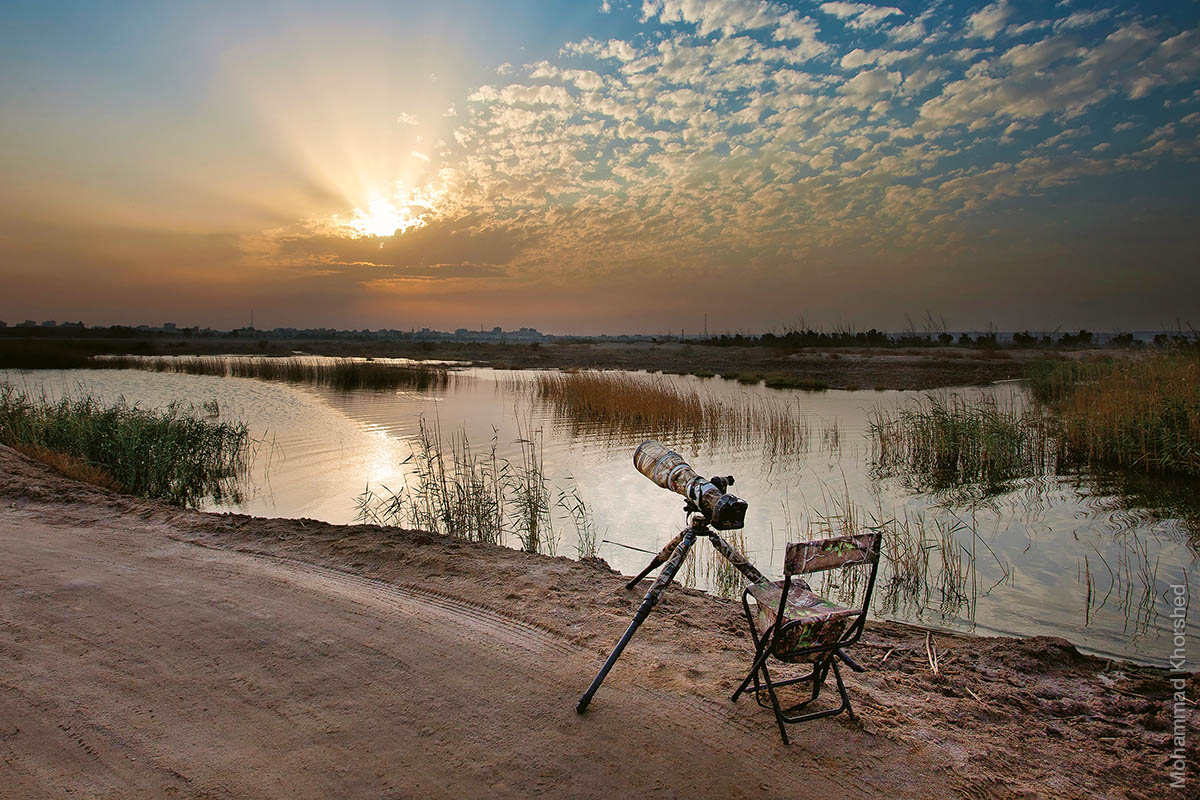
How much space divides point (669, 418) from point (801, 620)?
13.8 m

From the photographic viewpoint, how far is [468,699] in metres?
3.15

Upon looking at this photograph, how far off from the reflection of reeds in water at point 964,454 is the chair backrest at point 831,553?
8.47 m

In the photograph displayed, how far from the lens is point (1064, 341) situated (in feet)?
146

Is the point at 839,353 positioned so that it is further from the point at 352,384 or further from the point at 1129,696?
the point at 1129,696

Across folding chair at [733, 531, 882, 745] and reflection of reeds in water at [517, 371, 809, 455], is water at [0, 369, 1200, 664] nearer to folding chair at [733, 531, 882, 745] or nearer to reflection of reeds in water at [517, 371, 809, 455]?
reflection of reeds in water at [517, 371, 809, 455]

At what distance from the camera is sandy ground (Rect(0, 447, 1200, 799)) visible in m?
2.64

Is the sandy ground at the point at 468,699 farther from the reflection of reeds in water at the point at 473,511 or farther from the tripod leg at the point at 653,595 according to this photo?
the reflection of reeds in water at the point at 473,511

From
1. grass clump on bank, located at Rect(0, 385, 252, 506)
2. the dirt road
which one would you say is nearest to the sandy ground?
the dirt road

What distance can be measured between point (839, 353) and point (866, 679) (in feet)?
129

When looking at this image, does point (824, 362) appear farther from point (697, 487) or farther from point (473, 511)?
point (697, 487)

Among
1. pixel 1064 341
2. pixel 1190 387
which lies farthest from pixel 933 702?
pixel 1064 341

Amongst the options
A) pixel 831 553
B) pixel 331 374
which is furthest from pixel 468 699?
pixel 331 374

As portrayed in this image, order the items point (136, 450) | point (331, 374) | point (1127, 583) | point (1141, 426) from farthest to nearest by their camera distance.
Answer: point (331, 374) < point (1141, 426) < point (136, 450) < point (1127, 583)

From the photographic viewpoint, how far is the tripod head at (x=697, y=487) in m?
2.64
